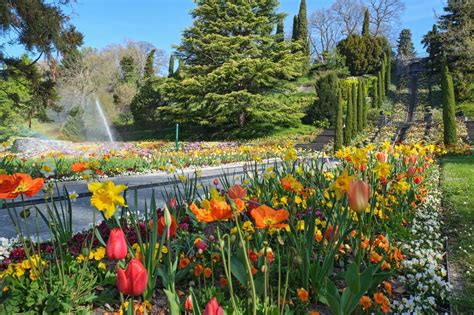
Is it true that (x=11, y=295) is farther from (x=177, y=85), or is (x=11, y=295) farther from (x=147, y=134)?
(x=147, y=134)

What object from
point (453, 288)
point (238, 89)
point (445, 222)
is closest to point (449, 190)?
point (445, 222)

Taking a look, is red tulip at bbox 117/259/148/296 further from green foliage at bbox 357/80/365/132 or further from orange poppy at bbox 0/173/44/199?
green foliage at bbox 357/80/365/132

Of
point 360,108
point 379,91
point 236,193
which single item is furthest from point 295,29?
point 236,193

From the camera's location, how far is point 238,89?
67.7 ft

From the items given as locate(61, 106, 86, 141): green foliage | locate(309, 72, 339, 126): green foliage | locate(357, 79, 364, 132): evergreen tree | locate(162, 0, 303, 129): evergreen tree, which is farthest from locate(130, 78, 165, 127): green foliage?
locate(357, 79, 364, 132): evergreen tree

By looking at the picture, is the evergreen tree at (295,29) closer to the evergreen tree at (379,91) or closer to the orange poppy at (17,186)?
the evergreen tree at (379,91)

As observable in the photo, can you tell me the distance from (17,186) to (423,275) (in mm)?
2084

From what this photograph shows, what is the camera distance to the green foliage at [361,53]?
95.4ft

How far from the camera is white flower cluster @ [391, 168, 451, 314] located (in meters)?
1.93

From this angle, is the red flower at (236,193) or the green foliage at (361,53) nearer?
the red flower at (236,193)

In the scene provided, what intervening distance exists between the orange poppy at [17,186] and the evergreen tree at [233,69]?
1754 centimetres

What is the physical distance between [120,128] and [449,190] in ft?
80.4

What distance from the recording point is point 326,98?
19828 mm

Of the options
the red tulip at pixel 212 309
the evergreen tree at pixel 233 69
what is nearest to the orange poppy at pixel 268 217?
the red tulip at pixel 212 309
